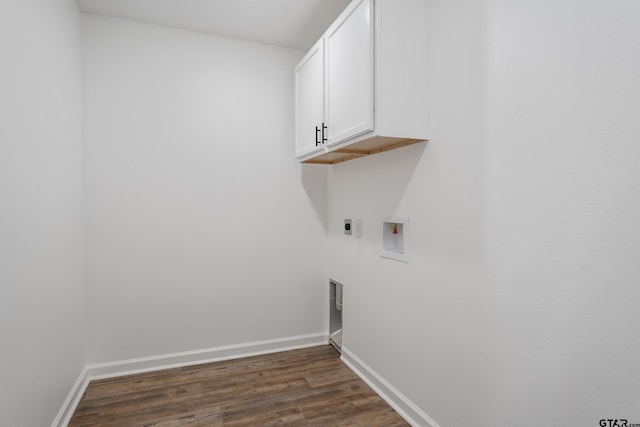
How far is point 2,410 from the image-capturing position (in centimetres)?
136

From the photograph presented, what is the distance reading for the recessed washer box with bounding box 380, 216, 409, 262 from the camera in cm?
214

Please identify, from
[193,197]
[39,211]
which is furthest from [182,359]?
[39,211]

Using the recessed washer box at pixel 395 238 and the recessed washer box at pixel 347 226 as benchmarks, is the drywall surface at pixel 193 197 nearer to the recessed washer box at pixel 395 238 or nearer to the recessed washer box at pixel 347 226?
the recessed washer box at pixel 347 226

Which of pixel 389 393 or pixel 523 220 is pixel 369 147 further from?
pixel 389 393

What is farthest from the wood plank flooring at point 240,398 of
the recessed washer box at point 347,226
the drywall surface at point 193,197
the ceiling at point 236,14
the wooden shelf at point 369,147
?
the ceiling at point 236,14

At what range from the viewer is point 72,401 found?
221 cm

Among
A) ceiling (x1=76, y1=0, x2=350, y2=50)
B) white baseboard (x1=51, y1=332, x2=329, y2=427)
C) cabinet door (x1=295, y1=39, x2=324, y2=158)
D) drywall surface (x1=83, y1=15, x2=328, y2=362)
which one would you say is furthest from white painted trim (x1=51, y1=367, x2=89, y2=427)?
ceiling (x1=76, y1=0, x2=350, y2=50)

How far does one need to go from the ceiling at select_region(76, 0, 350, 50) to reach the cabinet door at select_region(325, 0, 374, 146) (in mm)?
443

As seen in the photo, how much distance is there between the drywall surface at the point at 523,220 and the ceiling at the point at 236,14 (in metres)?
1.10

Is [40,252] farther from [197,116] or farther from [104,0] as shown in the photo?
[104,0]

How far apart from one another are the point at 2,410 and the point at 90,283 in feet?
4.54

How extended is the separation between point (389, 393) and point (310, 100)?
2.20 metres

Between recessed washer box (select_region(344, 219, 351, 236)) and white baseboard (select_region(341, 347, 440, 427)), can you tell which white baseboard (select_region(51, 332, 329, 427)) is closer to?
white baseboard (select_region(341, 347, 440, 427))

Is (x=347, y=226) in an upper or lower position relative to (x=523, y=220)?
lower
